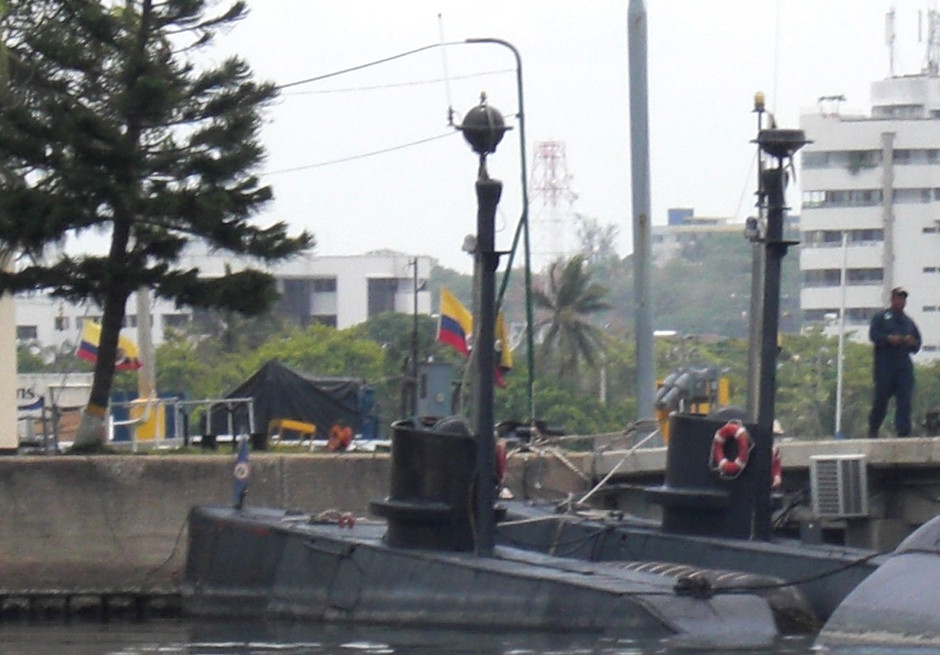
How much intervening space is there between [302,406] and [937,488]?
65.4ft

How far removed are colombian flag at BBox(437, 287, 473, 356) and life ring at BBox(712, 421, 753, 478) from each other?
1535cm

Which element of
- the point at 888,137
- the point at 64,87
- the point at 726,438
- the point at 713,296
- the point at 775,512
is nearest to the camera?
the point at 726,438

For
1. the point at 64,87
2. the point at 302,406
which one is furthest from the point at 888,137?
the point at 64,87

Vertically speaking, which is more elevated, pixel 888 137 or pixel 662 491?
pixel 888 137

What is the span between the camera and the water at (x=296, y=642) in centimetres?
1170

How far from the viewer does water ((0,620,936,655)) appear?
11703 mm

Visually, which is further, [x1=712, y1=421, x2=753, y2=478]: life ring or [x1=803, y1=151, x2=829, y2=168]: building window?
[x1=803, y1=151, x2=829, y2=168]: building window

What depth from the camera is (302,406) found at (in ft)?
117

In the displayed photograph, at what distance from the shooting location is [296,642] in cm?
1358

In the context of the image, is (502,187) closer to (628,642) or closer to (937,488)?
(628,642)

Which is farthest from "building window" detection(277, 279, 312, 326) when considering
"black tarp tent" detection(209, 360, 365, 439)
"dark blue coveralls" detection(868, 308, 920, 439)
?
"dark blue coveralls" detection(868, 308, 920, 439)

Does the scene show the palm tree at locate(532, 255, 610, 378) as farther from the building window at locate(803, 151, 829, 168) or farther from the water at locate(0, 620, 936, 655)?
the water at locate(0, 620, 936, 655)

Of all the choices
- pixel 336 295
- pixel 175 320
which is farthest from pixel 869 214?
pixel 175 320

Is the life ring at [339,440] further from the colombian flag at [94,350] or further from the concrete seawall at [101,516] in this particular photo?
the colombian flag at [94,350]
